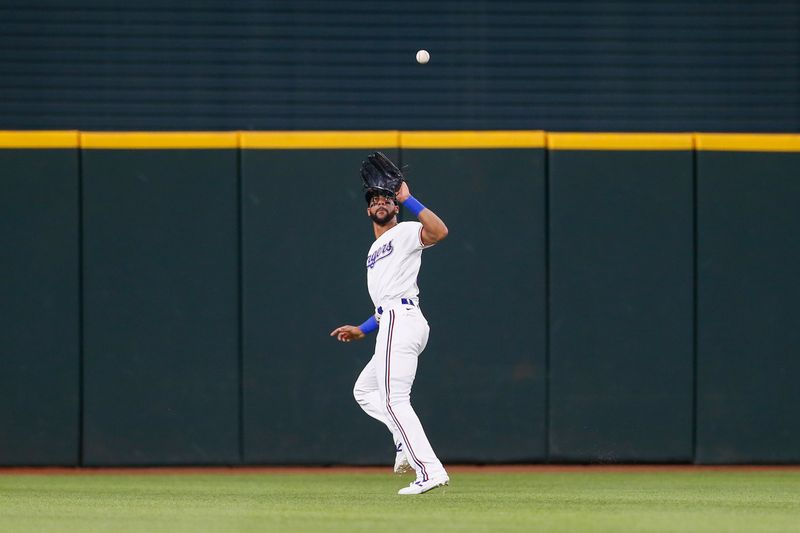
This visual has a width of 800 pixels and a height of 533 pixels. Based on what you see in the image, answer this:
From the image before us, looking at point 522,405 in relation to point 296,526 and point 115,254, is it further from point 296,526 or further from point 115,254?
point 296,526

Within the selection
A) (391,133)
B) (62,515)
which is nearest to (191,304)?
(391,133)

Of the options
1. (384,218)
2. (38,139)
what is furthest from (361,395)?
(38,139)

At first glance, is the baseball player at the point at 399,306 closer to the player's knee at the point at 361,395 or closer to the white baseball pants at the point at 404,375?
the white baseball pants at the point at 404,375

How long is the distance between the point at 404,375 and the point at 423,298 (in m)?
2.35

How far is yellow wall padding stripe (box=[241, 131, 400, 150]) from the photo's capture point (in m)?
8.48

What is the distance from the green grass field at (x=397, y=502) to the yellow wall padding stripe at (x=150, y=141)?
2.27 metres

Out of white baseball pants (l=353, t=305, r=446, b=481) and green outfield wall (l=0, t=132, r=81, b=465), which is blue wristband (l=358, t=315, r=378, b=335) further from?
green outfield wall (l=0, t=132, r=81, b=465)

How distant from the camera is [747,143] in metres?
8.56

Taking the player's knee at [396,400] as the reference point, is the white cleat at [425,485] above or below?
below

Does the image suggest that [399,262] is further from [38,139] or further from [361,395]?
[38,139]

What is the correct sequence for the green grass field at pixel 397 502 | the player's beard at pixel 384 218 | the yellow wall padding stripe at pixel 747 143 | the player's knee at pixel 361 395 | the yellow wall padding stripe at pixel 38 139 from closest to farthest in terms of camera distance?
the green grass field at pixel 397 502 < the player's beard at pixel 384 218 < the player's knee at pixel 361 395 < the yellow wall padding stripe at pixel 38 139 < the yellow wall padding stripe at pixel 747 143
